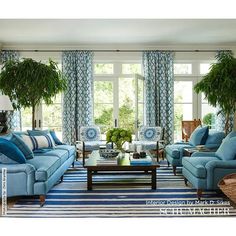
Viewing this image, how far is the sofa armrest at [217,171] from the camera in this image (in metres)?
3.62

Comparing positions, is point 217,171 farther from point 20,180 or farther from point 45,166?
point 20,180

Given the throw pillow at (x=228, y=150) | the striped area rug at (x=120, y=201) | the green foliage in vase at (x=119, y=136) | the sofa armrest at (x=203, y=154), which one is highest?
the green foliage in vase at (x=119, y=136)

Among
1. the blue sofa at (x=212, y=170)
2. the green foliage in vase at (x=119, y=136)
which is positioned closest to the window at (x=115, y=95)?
the green foliage in vase at (x=119, y=136)

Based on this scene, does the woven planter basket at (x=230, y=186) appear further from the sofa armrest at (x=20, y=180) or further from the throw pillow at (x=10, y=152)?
the throw pillow at (x=10, y=152)

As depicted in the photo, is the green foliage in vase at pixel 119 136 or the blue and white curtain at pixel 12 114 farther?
the blue and white curtain at pixel 12 114

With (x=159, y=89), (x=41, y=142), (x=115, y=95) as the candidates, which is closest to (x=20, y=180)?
(x=41, y=142)

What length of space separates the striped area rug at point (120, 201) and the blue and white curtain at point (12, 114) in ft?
10.5

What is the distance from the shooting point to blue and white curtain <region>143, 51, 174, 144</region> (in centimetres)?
766

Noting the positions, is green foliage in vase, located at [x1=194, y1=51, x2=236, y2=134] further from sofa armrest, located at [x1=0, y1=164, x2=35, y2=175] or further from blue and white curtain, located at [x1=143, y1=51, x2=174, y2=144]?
sofa armrest, located at [x1=0, y1=164, x2=35, y2=175]

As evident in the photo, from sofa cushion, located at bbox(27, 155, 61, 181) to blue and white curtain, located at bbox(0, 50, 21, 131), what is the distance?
3524 mm

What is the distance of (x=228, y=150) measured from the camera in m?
3.96

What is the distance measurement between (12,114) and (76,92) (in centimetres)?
152
